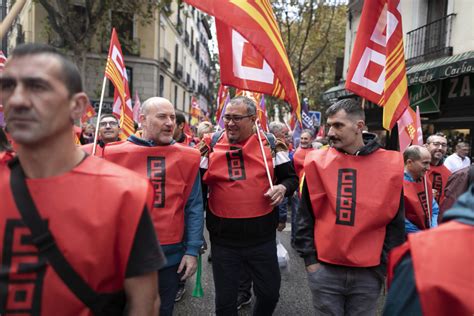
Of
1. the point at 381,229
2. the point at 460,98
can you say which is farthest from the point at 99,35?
the point at 381,229

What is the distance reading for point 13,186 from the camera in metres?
1.46

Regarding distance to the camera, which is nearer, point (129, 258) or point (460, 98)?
point (129, 258)

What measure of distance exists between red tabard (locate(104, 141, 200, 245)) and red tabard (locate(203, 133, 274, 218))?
0.40 m

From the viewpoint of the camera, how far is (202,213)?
2975mm

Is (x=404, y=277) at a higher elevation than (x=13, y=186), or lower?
lower

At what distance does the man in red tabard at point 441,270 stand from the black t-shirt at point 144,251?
35.0 inches

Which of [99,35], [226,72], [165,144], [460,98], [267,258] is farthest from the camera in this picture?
[99,35]

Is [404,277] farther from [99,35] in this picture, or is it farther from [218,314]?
[99,35]

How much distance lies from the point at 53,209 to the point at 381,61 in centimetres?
360

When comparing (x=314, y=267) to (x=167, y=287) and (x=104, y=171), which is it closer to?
(x=167, y=287)

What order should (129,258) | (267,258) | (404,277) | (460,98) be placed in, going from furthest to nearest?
(460,98) → (267,258) → (129,258) → (404,277)

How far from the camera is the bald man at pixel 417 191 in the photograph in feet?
12.4

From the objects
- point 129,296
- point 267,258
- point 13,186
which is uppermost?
point 13,186

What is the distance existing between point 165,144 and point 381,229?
5.22 feet
